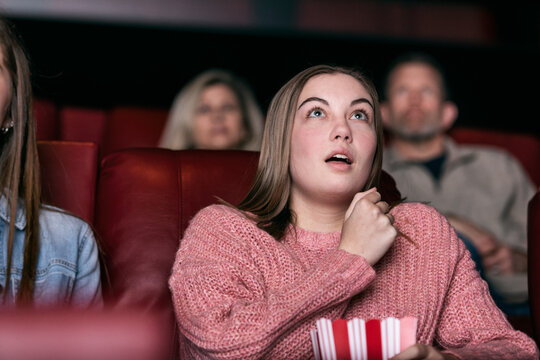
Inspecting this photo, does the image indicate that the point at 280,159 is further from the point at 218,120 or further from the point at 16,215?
the point at 218,120

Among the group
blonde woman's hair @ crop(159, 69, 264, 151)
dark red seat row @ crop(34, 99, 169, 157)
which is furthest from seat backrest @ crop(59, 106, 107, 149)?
blonde woman's hair @ crop(159, 69, 264, 151)

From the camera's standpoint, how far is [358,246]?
3.27 feet

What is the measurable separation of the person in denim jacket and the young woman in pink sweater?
21 cm

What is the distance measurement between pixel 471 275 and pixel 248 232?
1.23 feet

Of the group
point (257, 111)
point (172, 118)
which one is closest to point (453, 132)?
point (257, 111)

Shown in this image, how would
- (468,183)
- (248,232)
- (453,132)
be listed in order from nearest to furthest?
(248,232)
(468,183)
(453,132)

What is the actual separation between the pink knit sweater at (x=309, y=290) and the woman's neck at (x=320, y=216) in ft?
0.07

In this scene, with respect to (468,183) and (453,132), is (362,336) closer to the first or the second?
(468,183)

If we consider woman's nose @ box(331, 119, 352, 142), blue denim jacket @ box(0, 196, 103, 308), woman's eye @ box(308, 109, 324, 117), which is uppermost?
woman's eye @ box(308, 109, 324, 117)

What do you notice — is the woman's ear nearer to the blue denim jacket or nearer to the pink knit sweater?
the pink knit sweater

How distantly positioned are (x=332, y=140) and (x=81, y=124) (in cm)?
141

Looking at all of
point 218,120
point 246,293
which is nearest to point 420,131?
point 218,120

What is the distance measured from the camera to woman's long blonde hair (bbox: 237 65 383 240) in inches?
46.4

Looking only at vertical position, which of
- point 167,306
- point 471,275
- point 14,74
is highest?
point 14,74
